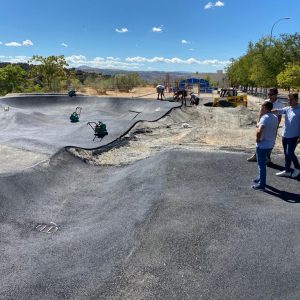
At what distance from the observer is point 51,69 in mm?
47469

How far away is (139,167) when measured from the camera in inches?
427

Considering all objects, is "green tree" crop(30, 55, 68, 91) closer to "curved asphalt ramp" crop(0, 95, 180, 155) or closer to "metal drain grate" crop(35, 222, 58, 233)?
"curved asphalt ramp" crop(0, 95, 180, 155)

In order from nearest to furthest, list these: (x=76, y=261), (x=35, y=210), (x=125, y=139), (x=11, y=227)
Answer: (x=76, y=261) → (x=11, y=227) → (x=35, y=210) → (x=125, y=139)

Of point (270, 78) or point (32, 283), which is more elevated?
point (270, 78)

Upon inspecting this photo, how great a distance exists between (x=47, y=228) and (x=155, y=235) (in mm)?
2746

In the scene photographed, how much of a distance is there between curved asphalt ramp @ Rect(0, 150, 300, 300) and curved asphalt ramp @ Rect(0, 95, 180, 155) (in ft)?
13.2

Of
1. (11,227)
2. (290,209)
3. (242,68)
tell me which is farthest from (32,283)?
(242,68)

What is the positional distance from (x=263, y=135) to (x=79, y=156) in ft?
22.9

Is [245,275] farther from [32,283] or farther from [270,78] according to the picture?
[270,78]

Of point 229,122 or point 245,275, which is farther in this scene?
point 229,122

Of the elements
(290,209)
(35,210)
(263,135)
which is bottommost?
(35,210)

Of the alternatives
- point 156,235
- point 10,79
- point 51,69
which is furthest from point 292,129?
point 10,79

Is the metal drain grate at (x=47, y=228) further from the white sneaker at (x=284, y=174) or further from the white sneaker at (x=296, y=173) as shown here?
the white sneaker at (x=296, y=173)

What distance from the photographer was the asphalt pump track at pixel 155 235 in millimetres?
4746
